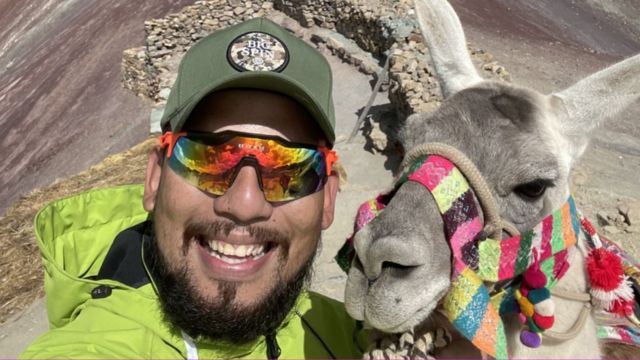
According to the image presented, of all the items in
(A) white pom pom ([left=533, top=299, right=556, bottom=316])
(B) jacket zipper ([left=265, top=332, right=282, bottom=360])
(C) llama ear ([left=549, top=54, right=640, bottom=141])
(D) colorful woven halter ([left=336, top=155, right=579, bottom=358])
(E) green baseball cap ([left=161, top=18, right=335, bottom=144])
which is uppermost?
(E) green baseball cap ([left=161, top=18, right=335, bottom=144])

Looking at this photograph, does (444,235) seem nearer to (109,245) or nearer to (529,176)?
(529,176)

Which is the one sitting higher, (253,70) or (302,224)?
(253,70)

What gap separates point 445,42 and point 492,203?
1.45m

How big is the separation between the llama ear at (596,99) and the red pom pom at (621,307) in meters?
0.86

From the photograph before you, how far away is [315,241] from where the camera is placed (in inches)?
94.5

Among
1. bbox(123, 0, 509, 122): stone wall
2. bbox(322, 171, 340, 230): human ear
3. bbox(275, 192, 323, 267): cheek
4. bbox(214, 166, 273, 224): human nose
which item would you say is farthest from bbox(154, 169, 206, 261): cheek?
bbox(123, 0, 509, 122): stone wall

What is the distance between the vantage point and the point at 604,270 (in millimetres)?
2467

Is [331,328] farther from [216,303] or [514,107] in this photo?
[514,107]

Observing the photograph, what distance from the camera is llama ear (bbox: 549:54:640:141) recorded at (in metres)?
2.62

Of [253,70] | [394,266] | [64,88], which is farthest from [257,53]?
[64,88]

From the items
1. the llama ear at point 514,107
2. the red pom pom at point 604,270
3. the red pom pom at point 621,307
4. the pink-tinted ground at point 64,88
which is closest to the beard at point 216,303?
the llama ear at point 514,107

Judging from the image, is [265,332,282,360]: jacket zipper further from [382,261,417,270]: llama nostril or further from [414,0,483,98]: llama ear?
[414,0,483,98]: llama ear

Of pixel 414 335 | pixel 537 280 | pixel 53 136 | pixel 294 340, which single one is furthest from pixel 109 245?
pixel 53 136

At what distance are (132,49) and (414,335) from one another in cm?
2108
